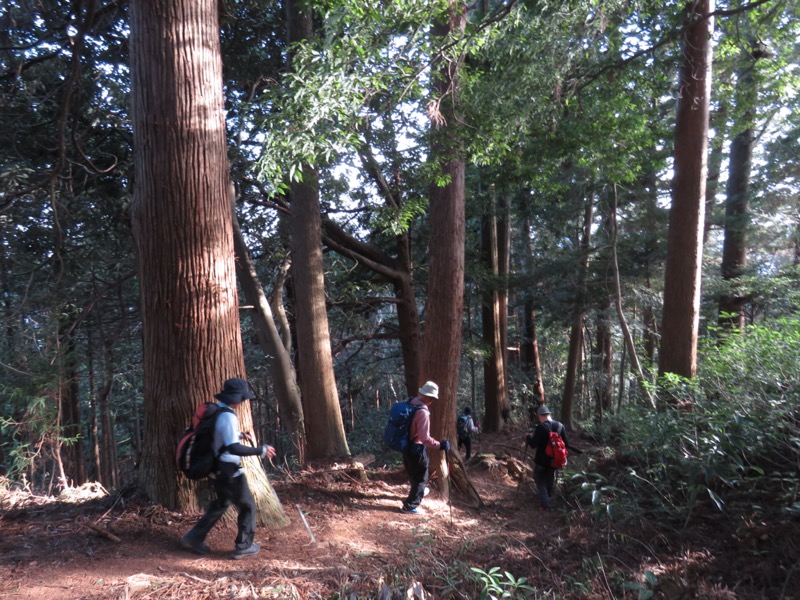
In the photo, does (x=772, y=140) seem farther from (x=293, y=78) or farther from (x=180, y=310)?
(x=180, y=310)

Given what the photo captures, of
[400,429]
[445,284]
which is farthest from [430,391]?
[445,284]

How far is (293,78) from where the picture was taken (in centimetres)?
609

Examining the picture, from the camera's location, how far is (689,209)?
8.73 meters

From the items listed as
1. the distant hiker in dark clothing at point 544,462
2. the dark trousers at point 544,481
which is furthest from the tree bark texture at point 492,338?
the dark trousers at point 544,481

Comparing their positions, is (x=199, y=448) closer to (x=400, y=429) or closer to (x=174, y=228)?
(x=174, y=228)

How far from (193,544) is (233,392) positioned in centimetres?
139

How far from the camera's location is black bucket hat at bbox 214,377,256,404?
4777mm

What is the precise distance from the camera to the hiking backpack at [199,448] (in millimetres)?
4594

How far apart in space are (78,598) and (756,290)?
15298 mm

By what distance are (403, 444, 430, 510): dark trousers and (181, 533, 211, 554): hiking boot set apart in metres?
2.89

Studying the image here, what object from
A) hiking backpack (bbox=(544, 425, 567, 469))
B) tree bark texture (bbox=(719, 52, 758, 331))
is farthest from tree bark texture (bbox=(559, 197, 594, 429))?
hiking backpack (bbox=(544, 425, 567, 469))

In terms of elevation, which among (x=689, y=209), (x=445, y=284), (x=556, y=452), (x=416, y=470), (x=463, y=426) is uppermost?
(x=689, y=209)

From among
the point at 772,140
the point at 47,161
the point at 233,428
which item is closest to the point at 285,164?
the point at 233,428

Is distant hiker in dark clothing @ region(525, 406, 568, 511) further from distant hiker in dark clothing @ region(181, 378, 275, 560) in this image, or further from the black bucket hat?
the black bucket hat
